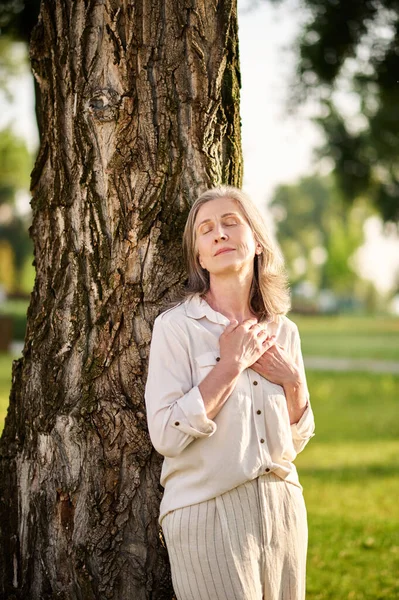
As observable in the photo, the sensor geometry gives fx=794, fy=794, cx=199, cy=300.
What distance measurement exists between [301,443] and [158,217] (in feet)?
3.97

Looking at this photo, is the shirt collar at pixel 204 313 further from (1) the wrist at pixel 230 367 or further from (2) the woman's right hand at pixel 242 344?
(1) the wrist at pixel 230 367

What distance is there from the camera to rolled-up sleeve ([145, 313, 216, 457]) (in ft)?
9.45

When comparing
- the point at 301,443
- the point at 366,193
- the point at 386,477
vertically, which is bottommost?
the point at 386,477

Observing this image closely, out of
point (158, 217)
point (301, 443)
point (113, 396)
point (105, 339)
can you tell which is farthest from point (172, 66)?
point (301, 443)

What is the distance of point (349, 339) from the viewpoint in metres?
35.2

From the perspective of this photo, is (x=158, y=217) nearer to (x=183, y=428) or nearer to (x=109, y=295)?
(x=109, y=295)

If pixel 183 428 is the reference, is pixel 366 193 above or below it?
above

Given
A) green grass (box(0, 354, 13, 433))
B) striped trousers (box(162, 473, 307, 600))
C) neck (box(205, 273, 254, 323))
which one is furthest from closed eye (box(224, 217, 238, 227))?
green grass (box(0, 354, 13, 433))

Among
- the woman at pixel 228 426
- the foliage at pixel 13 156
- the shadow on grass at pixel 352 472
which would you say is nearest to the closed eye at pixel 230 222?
the woman at pixel 228 426

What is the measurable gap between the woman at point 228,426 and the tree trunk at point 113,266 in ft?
1.50

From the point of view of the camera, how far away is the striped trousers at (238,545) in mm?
2947

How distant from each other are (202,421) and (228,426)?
0.17m

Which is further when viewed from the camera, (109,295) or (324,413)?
(324,413)

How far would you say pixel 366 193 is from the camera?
77.3ft
